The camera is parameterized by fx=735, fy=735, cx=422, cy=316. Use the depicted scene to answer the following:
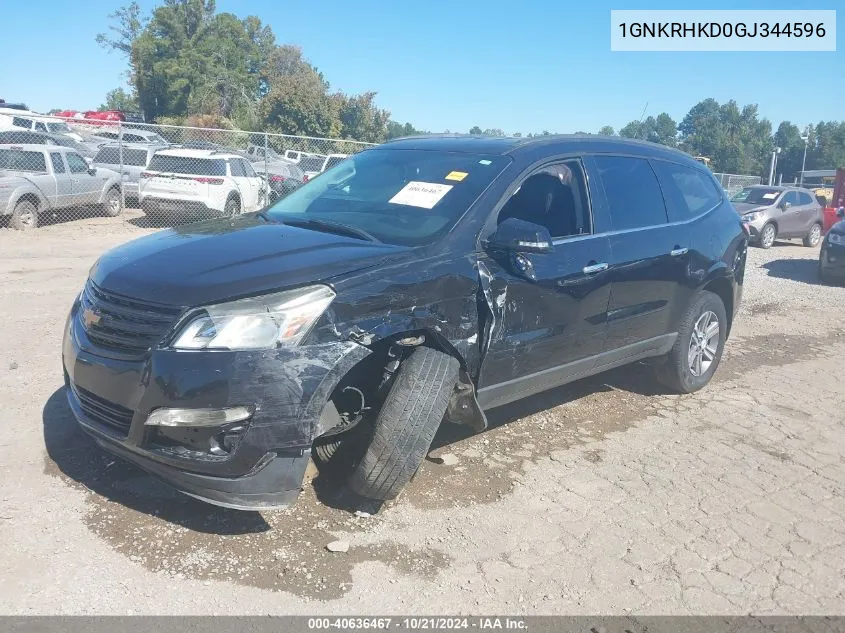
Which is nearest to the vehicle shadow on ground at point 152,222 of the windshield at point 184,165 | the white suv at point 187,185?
the white suv at point 187,185

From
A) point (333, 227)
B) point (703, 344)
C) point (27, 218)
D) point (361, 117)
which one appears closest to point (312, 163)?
point (27, 218)

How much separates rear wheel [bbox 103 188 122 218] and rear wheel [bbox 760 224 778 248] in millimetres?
15548

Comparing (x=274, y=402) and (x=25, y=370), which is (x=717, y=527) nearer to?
(x=274, y=402)

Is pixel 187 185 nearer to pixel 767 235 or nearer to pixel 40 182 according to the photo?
pixel 40 182

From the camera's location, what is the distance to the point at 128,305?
330cm

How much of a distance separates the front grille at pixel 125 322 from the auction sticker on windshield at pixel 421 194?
62.6 inches

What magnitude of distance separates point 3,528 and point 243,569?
116 cm

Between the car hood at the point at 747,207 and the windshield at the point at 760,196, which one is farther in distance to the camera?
the windshield at the point at 760,196

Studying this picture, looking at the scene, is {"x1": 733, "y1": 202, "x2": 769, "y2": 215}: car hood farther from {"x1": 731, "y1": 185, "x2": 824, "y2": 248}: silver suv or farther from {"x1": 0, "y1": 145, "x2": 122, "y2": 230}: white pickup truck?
{"x1": 0, "y1": 145, "x2": 122, "y2": 230}: white pickup truck

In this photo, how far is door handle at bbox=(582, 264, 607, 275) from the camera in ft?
14.8

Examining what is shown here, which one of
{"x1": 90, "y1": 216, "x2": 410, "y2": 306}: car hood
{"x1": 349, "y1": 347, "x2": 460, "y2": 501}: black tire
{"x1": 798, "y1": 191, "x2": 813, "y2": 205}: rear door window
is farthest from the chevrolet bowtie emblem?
{"x1": 798, "y1": 191, "x2": 813, "y2": 205}: rear door window

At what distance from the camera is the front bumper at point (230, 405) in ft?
10.0

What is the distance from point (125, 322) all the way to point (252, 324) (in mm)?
610

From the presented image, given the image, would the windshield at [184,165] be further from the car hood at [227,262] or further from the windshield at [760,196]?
the windshield at [760,196]
